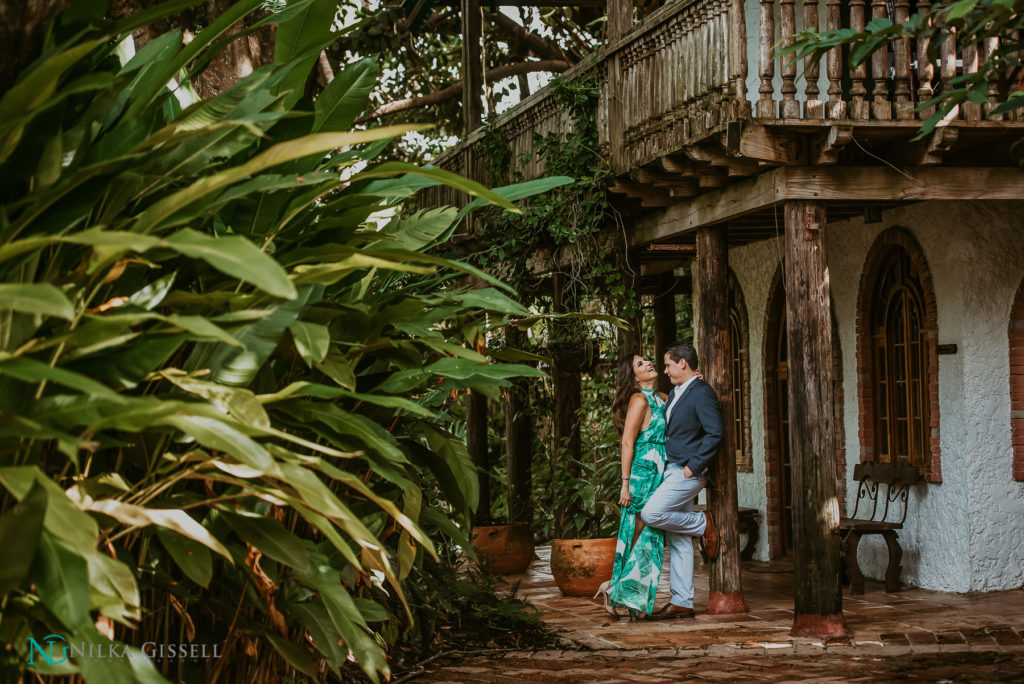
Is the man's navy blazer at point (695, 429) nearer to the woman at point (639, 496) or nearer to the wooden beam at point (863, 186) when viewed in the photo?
the woman at point (639, 496)

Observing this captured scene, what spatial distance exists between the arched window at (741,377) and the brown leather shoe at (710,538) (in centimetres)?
368

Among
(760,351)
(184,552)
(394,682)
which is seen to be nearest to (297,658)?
(184,552)

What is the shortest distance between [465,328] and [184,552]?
1607mm

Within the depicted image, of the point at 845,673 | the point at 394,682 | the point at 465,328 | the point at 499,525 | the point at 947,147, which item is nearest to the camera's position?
the point at 465,328

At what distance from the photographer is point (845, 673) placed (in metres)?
6.20

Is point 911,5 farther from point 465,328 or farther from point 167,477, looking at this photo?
point 167,477

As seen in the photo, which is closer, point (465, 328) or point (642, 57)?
point (465, 328)

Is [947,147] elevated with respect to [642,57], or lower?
lower

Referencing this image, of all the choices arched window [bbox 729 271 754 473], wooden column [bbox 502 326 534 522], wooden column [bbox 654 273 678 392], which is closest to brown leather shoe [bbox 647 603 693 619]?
arched window [bbox 729 271 754 473]

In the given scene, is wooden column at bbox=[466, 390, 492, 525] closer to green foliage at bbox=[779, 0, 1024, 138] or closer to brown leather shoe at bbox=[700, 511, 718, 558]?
brown leather shoe at bbox=[700, 511, 718, 558]

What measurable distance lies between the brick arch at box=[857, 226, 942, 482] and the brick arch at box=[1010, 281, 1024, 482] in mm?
569

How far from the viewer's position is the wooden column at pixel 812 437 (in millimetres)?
7258

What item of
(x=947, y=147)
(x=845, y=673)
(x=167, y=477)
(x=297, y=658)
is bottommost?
(x=845, y=673)

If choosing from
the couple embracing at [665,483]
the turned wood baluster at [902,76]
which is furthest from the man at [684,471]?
the turned wood baluster at [902,76]
